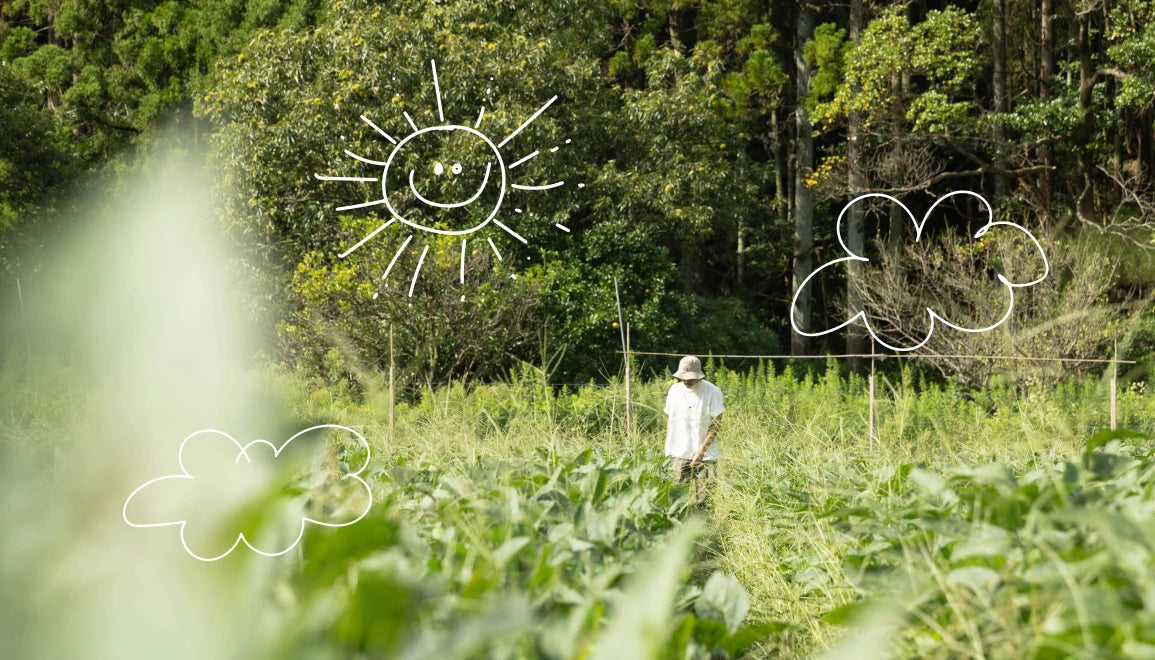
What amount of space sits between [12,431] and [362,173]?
8615mm

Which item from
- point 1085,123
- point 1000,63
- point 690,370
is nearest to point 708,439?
point 690,370

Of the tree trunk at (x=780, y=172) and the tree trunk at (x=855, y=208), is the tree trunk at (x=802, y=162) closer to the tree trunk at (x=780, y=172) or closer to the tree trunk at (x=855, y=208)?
the tree trunk at (x=855, y=208)

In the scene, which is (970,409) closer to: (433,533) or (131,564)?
(433,533)

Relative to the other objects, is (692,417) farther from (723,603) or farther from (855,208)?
(855,208)

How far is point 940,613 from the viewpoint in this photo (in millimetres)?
1901

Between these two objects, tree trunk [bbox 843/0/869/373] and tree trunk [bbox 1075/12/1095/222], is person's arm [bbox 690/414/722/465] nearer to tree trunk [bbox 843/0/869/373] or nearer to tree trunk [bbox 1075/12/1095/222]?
tree trunk [bbox 843/0/869/373]

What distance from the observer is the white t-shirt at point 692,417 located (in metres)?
7.24

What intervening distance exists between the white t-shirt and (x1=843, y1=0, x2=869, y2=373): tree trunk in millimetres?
10522

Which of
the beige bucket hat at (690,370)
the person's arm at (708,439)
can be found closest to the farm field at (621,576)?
the person's arm at (708,439)

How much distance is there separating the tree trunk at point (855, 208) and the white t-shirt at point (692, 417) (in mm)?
10522

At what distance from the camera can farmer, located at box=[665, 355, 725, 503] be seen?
7191mm

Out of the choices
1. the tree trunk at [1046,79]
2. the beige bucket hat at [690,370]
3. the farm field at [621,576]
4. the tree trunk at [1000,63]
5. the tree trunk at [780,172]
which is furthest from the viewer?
the tree trunk at [780,172]

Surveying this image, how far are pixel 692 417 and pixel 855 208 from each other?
1443cm

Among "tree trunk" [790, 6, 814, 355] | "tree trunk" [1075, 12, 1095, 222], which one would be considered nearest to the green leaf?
"tree trunk" [1075, 12, 1095, 222]
